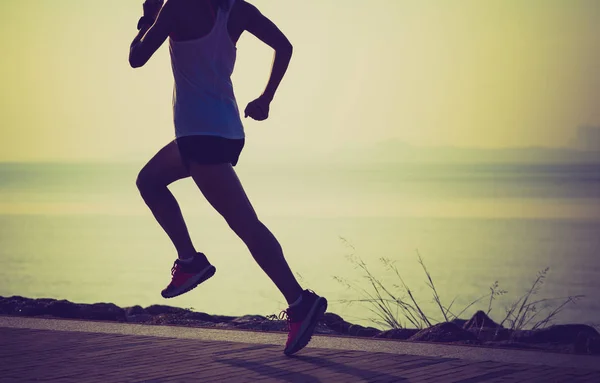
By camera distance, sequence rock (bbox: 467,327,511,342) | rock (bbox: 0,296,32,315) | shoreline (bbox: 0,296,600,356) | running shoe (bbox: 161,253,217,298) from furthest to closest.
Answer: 1. rock (bbox: 0,296,32,315)
2. rock (bbox: 467,327,511,342)
3. shoreline (bbox: 0,296,600,356)
4. running shoe (bbox: 161,253,217,298)

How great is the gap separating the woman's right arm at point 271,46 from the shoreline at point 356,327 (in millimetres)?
1618

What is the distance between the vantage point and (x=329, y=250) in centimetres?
2458

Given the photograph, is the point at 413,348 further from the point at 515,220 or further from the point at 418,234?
the point at 515,220

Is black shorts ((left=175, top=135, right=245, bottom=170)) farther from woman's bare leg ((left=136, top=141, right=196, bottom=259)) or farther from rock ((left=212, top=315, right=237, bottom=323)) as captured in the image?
rock ((left=212, top=315, right=237, bottom=323))

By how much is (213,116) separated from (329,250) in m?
19.5

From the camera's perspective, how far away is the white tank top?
521 centimetres

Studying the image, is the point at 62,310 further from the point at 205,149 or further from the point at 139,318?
the point at 205,149

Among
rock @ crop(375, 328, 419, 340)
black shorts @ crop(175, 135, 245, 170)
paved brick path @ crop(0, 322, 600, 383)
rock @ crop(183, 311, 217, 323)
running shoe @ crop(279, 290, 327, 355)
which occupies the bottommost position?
paved brick path @ crop(0, 322, 600, 383)

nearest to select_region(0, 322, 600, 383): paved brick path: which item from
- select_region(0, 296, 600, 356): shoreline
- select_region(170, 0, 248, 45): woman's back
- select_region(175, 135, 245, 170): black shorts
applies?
select_region(0, 296, 600, 356): shoreline

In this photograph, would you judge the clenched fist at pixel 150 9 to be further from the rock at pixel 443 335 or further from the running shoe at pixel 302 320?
the rock at pixel 443 335

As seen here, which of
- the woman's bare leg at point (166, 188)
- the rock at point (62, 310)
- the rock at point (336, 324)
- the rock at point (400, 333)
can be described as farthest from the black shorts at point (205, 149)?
the rock at point (62, 310)

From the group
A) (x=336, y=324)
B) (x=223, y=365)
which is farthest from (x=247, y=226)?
(x=336, y=324)

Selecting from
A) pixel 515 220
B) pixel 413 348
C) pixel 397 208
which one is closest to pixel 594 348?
pixel 413 348

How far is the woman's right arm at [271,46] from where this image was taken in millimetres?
5449
